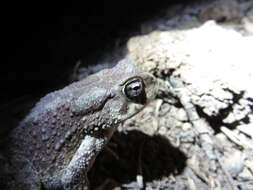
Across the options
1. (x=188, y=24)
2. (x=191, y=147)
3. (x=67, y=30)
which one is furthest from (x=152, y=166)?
(x=67, y=30)

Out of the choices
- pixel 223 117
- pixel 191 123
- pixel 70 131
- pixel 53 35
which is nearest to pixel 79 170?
pixel 70 131

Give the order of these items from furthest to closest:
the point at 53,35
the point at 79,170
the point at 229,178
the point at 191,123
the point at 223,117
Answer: the point at 53,35 → the point at 191,123 → the point at 223,117 → the point at 229,178 → the point at 79,170

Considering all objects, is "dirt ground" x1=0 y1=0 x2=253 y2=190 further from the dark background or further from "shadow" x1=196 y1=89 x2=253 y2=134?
the dark background

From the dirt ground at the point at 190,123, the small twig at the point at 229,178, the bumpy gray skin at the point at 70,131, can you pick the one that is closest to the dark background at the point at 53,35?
the dirt ground at the point at 190,123

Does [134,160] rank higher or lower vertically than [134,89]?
lower

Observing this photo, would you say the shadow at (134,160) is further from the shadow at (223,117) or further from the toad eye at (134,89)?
the toad eye at (134,89)

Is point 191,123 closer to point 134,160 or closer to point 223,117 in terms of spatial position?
point 223,117
